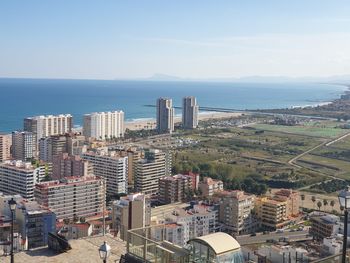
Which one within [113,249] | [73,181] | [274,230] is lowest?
[274,230]

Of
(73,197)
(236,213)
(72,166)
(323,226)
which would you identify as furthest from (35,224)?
(72,166)

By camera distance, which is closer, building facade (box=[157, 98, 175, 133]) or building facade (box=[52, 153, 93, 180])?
building facade (box=[52, 153, 93, 180])

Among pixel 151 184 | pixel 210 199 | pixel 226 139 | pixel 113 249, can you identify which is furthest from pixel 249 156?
pixel 113 249

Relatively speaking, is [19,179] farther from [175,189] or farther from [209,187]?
[209,187]

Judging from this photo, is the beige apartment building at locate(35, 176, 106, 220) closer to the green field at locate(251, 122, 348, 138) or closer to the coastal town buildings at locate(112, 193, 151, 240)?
the coastal town buildings at locate(112, 193, 151, 240)

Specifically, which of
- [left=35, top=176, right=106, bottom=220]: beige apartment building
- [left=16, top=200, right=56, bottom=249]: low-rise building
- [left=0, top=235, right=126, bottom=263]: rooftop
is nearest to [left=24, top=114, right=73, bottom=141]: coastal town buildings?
[left=35, top=176, right=106, bottom=220]: beige apartment building

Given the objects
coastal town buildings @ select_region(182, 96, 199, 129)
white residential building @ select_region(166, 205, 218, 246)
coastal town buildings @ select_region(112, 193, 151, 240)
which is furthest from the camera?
coastal town buildings @ select_region(182, 96, 199, 129)

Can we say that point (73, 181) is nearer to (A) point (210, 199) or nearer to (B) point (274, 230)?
(A) point (210, 199)

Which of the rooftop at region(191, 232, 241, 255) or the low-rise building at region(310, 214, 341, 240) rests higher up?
the rooftop at region(191, 232, 241, 255)
